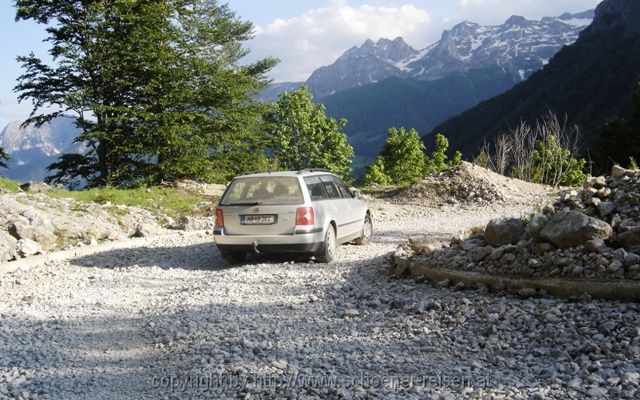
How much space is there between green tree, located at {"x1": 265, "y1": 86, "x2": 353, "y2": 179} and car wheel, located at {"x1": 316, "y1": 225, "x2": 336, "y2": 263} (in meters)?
40.9

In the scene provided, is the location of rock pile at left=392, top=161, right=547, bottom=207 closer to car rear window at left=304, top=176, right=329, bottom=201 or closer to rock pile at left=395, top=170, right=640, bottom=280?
car rear window at left=304, top=176, right=329, bottom=201

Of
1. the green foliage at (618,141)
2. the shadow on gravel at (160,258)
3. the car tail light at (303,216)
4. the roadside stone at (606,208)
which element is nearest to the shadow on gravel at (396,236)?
the car tail light at (303,216)

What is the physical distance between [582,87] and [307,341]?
142 m

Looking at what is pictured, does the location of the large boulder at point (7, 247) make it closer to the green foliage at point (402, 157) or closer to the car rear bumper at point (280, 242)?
the car rear bumper at point (280, 242)

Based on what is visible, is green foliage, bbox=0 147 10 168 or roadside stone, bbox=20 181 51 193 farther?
green foliage, bbox=0 147 10 168

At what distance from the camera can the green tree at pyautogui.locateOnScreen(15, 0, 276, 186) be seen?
2444 cm

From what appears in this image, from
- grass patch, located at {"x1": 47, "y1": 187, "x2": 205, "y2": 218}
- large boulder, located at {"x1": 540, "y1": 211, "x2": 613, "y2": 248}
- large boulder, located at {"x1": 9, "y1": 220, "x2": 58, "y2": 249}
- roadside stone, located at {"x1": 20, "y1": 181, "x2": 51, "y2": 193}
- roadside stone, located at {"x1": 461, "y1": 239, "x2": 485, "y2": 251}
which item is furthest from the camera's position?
roadside stone, located at {"x1": 20, "y1": 181, "x2": 51, "y2": 193}

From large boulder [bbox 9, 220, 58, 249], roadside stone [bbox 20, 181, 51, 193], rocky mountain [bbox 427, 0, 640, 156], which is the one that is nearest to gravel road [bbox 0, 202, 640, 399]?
large boulder [bbox 9, 220, 58, 249]

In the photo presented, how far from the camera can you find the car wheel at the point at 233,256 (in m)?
10.0

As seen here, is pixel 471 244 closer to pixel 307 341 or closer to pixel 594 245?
pixel 594 245

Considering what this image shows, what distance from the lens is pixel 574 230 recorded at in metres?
6.64

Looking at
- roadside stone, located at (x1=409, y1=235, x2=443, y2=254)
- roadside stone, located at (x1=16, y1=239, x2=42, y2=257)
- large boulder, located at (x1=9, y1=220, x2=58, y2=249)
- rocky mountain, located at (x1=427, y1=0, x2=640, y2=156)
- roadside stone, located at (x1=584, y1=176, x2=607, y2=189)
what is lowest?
roadside stone, located at (x1=409, y1=235, x2=443, y2=254)

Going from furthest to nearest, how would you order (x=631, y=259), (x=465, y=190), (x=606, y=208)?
1. (x=465, y=190)
2. (x=606, y=208)
3. (x=631, y=259)

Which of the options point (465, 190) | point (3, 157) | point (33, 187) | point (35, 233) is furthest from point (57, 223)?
point (3, 157)
